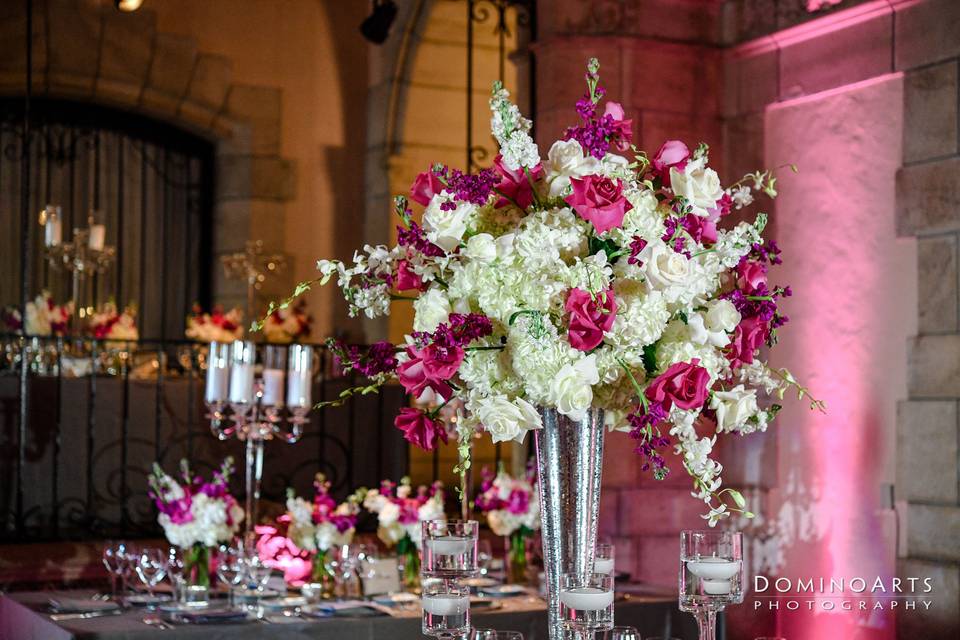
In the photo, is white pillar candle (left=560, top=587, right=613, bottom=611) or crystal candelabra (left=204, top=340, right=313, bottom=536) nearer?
white pillar candle (left=560, top=587, right=613, bottom=611)

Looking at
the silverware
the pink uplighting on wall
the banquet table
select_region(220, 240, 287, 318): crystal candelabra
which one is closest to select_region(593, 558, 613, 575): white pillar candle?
the banquet table

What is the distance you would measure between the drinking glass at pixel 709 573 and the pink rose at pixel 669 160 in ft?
1.81

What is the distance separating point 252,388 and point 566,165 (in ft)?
7.70

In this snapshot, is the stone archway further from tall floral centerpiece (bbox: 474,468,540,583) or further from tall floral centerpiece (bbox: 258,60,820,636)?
tall floral centerpiece (bbox: 258,60,820,636)

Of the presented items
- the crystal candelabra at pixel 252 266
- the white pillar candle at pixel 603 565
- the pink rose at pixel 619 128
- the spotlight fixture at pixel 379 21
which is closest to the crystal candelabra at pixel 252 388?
the white pillar candle at pixel 603 565

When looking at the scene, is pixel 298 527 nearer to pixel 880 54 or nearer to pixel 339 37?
pixel 880 54

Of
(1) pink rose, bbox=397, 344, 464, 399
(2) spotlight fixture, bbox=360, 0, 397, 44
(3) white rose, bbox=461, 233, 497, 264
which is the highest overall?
(2) spotlight fixture, bbox=360, 0, 397, 44

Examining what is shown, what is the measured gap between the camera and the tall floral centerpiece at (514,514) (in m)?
4.29

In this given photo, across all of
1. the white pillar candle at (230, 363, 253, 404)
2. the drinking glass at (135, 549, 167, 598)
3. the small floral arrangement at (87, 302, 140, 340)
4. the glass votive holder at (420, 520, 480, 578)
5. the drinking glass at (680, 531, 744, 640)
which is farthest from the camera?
the small floral arrangement at (87, 302, 140, 340)

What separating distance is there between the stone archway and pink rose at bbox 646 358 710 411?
25.3ft

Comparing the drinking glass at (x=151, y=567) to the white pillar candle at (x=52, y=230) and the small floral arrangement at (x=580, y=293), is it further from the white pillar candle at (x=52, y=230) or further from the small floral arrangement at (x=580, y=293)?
the white pillar candle at (x=52, y=230)

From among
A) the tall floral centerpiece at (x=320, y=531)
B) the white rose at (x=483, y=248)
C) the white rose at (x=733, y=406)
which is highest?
the white rose at (x=483, y=248)

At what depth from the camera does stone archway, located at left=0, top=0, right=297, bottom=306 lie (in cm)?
898

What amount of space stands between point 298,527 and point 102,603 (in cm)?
60
